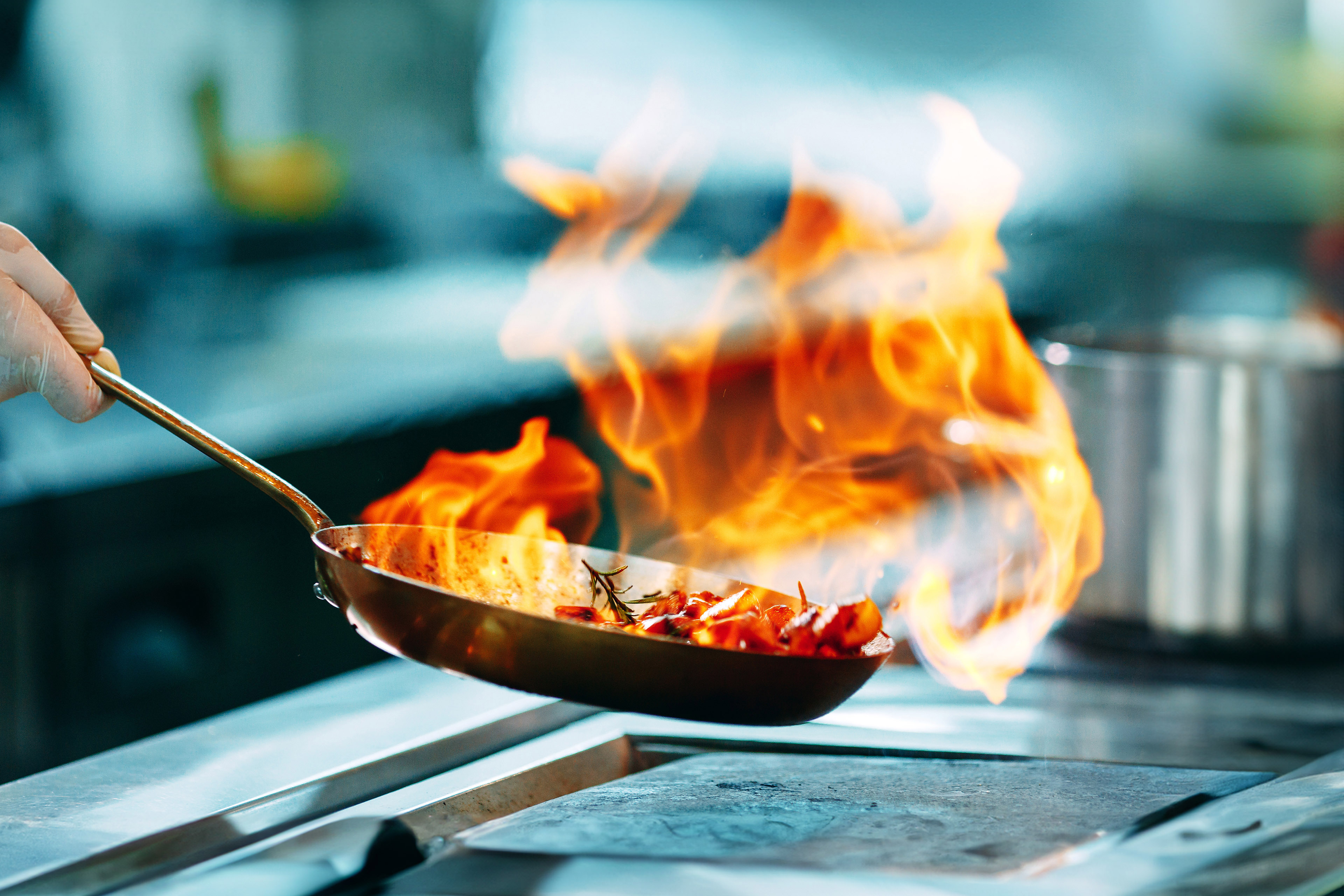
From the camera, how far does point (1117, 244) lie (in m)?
4.00

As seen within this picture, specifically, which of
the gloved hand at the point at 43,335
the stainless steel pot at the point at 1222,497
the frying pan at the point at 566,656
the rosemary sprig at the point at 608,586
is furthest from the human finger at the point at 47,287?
the stainless steel pot at the point at 1222,497

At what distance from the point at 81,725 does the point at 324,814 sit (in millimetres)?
1029

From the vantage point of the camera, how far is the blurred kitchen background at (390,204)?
1.56 metres

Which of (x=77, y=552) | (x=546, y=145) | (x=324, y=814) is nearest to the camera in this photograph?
(x=324, y=814)

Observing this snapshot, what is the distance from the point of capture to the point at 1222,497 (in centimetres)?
89

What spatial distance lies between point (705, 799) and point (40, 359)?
1.49 ft

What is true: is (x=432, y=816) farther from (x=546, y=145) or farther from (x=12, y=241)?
(x=546, y=145)

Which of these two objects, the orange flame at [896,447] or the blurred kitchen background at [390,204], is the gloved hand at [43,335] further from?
the blurred kitchen background at [390,204]

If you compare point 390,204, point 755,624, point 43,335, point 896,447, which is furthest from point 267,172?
point 755,624

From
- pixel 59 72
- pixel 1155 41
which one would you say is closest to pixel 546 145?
pixel 59 72

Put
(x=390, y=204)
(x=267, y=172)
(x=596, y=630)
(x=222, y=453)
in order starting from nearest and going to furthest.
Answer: (x=596, y=630)
(x=222, y=453)
(x=267, y=172)
(x=390, y=204)

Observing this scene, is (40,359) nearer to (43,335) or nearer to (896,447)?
(43,335)

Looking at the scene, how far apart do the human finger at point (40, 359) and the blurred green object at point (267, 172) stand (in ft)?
5.25

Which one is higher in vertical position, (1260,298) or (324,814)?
(1260,298)
